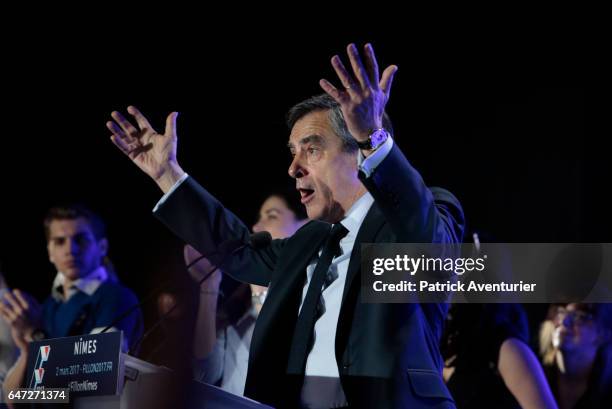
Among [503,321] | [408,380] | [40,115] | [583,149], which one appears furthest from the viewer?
[40,115]

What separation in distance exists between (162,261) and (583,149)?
113 inches

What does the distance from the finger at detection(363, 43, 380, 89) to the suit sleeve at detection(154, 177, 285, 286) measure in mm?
836

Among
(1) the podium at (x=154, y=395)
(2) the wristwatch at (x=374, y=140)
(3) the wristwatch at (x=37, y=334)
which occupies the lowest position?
(1) the podium at (x=154, y=395)

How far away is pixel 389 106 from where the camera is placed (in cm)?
496

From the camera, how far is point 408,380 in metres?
1.98

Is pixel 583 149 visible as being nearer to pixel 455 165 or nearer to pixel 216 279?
pixel 455 165

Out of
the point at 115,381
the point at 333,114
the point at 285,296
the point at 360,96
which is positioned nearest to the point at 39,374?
the point at 115,381

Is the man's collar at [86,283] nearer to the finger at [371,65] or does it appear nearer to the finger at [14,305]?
the finger at [14,305]

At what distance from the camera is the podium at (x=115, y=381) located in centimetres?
161

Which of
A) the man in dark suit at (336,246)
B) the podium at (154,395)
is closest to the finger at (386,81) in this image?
the man in dark suit at (336,246)

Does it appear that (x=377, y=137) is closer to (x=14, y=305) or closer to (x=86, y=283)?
(x=14, y=305)

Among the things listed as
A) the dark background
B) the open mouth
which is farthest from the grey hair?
the dark background

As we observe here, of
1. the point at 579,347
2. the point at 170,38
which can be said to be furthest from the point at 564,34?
the point at 170,38

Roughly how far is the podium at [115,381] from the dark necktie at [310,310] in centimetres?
51
